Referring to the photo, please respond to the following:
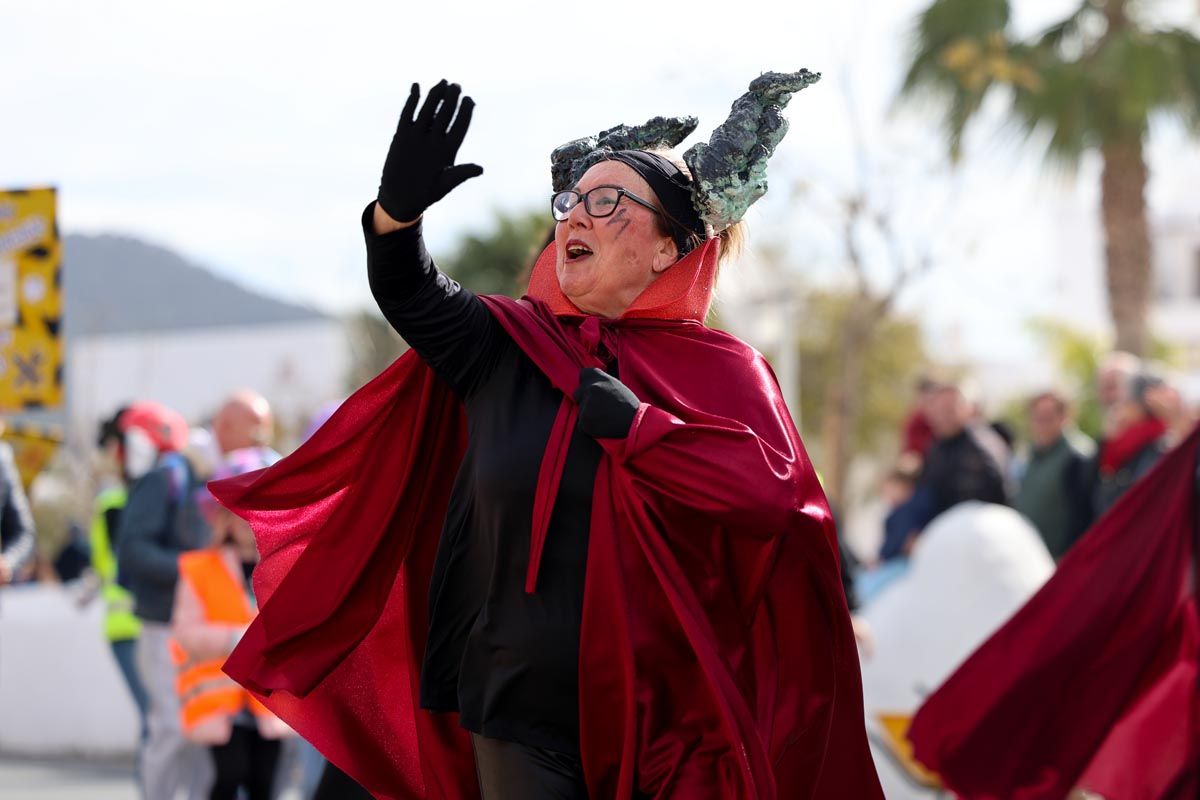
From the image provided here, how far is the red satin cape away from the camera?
11.4ft

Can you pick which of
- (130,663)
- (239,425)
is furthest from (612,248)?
(130,663)

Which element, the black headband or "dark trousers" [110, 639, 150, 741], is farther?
"dark trousers" [110, 639, 150, 741]

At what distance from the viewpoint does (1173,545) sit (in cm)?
635

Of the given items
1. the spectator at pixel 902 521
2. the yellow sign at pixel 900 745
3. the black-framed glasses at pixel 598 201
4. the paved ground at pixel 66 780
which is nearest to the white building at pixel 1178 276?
the spectator at pixel 902 521

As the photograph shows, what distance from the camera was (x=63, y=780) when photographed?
10.6 metres

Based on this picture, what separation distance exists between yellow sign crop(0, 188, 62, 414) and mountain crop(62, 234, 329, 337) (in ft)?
118

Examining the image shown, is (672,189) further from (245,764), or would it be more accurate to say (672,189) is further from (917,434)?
(917,434)

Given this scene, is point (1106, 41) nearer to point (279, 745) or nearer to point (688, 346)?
point (279, 745)

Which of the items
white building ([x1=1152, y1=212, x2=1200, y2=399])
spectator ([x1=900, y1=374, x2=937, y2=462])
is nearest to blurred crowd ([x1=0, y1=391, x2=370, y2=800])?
spectator ([x1=900, y1=374, x2=937, y2=462])

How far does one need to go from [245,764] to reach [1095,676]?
9.97ft

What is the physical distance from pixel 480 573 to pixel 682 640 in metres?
0.42

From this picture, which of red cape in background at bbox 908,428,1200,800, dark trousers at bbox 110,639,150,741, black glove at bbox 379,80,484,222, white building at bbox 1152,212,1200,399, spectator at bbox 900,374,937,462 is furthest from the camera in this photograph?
white building at bbox 1152,212,1200,399

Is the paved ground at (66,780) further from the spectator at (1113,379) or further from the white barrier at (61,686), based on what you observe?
the spectator at (1113,379)

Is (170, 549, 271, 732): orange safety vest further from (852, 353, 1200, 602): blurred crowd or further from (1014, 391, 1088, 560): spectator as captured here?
(1014, 391, 1088, 560): spectator
